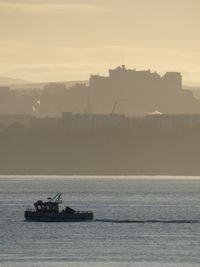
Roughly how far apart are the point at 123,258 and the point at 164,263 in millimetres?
4923

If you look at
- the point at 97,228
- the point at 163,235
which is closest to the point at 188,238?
the point at 163,235

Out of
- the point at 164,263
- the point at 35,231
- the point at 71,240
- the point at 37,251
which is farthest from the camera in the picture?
the point at 35,231

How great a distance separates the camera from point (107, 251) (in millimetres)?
166500

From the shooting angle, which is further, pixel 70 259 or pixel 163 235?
pixel 163 235

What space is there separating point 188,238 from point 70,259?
24.3 m

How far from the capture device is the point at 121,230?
192m

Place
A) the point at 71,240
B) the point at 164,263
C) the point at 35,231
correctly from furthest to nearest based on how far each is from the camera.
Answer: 1. the point at 35,231
2. the point at 71,240
3. the point at 164,263

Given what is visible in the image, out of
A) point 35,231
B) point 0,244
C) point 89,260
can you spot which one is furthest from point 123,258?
point 35,231

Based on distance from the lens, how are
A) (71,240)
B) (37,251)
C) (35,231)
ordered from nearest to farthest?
1. (37,251)
2. (71,240)
3. (35,231)

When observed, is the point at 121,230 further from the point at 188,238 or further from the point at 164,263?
the point at 164,263

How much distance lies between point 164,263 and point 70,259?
26.5 ft

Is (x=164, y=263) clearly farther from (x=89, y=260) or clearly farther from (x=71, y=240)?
(x=71, y=240)

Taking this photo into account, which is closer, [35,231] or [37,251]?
[37,251]

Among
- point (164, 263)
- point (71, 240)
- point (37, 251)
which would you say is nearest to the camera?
point (164, 263)
